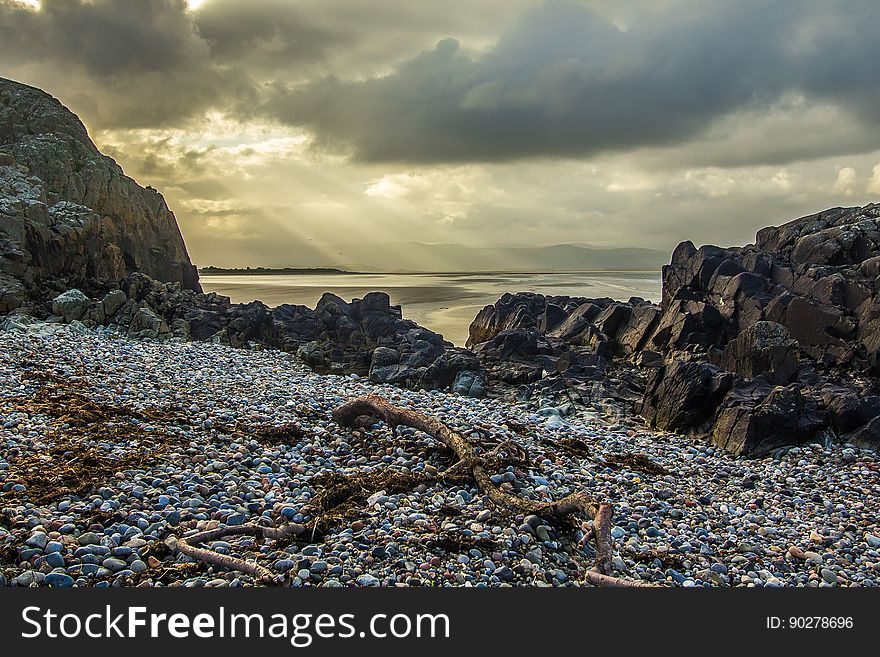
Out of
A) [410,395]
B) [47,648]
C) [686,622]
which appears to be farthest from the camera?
[410,395]

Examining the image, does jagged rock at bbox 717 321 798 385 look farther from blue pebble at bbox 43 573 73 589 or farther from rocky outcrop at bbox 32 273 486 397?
blue pebble at bbox 43 573 73 589

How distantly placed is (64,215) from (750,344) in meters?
40.3

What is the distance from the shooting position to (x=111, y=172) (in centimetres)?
4653

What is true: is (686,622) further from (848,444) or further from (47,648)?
(848,444)

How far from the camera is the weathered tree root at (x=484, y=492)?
691cm

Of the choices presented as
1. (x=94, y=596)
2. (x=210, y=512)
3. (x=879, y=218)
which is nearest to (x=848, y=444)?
(x=210, y=512)

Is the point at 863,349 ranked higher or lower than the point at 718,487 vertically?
higher

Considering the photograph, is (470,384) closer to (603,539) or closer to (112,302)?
(603,539)

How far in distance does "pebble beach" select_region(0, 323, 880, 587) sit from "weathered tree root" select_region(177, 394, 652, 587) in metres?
0.17

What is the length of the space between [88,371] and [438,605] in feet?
54.5

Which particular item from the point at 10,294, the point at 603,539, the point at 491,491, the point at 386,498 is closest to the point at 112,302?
the point at 10,294

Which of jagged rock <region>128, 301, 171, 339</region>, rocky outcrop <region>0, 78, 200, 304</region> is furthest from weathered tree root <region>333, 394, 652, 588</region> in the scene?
rocky outcrop <region>0, 78, 200, 304</region>

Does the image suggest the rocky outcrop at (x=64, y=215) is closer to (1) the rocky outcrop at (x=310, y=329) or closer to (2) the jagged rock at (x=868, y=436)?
(1) the rocky outcrop at (x=310, y=329)

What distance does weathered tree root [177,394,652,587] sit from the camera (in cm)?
691
